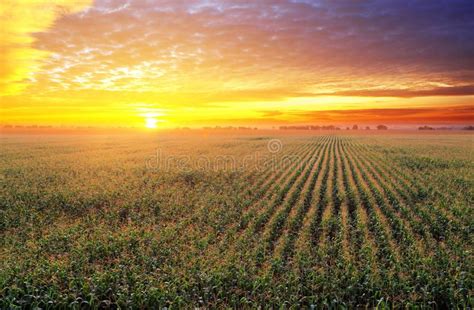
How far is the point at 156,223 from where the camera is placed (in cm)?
1398

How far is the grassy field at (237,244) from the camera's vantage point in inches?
313

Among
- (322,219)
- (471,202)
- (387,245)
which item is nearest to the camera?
(387,245)

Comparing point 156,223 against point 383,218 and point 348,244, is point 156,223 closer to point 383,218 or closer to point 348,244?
point 348,244

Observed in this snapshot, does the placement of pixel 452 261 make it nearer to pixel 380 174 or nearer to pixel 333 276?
pixel 333 276

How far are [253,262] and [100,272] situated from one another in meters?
4.85

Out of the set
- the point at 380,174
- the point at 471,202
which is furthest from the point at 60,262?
the point at 380,174

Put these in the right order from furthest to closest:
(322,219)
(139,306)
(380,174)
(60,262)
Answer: (380,174), (322,219), (60,262), (139,306)

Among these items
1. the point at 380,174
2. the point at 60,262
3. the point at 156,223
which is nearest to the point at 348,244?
the point at 156,223

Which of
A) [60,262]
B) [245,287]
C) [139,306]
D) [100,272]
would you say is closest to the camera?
[139,306]

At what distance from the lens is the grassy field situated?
795 cm

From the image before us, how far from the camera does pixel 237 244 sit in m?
11.0

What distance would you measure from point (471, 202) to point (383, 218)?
7146 millimetres

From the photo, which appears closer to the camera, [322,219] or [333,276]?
[333,276]

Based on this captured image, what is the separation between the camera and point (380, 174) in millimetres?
25891
